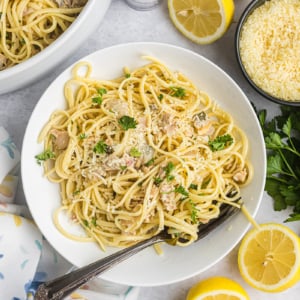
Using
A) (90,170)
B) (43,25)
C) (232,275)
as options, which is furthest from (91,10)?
(232,275)

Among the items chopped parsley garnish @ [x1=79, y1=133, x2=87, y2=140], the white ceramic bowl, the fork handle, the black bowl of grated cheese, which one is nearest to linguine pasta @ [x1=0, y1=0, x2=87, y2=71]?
the white ceramic bowl

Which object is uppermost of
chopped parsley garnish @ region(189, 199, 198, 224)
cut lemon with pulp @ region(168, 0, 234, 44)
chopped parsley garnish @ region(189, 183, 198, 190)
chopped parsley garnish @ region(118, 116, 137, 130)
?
cut lemon with pulp @ region(168, 0, 234, 44)

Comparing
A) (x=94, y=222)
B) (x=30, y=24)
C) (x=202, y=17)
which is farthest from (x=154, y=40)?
(x=94, y=222)

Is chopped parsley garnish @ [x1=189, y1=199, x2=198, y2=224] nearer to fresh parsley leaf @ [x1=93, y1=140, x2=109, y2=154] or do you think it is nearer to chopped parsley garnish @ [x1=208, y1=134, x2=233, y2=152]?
chopped parsley garnish @ [x1=208, y1=134, x2=233, y2=152]

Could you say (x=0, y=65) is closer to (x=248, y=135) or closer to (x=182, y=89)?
(x=182, y=89)

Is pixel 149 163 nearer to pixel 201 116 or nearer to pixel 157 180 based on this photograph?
pixel 157 180

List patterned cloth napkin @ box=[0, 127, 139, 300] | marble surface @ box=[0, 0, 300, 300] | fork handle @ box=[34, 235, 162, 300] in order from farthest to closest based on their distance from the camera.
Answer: marble surface @ box=[0, 0, 300, 300]
patterned cloth napkin @ box=[0, 127, 139, 300]
fork handle @ box=[34, 235, 162, 300]
